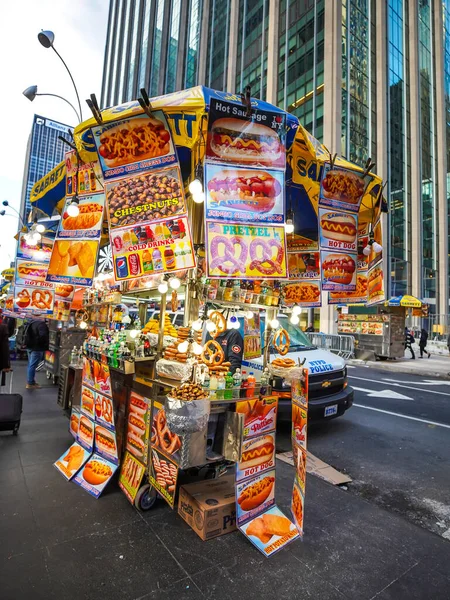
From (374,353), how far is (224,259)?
17745 mm

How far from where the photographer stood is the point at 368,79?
32.9 m

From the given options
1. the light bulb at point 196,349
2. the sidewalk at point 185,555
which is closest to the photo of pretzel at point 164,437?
the light bulb at point 196,349

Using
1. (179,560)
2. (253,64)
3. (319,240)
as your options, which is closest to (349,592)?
(179,560)

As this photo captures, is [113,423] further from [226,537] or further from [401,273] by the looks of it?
[401,273]

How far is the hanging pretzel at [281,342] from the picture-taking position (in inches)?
176

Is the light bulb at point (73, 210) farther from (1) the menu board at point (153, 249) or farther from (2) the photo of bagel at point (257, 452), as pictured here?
(2) the photo of bagel at point (257, 452)

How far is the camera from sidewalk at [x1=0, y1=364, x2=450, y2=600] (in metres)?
2.63

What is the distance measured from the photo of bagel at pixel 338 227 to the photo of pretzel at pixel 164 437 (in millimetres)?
3336

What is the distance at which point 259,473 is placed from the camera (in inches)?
139

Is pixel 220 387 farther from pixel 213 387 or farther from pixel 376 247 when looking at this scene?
pixel 376 247

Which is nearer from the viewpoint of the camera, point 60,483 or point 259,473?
→ point 259,473

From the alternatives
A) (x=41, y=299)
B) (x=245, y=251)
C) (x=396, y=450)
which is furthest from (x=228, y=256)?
(x=41, y=299)

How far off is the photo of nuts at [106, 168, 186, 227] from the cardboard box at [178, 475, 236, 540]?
117 inches

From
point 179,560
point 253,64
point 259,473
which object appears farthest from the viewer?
point 253,64
